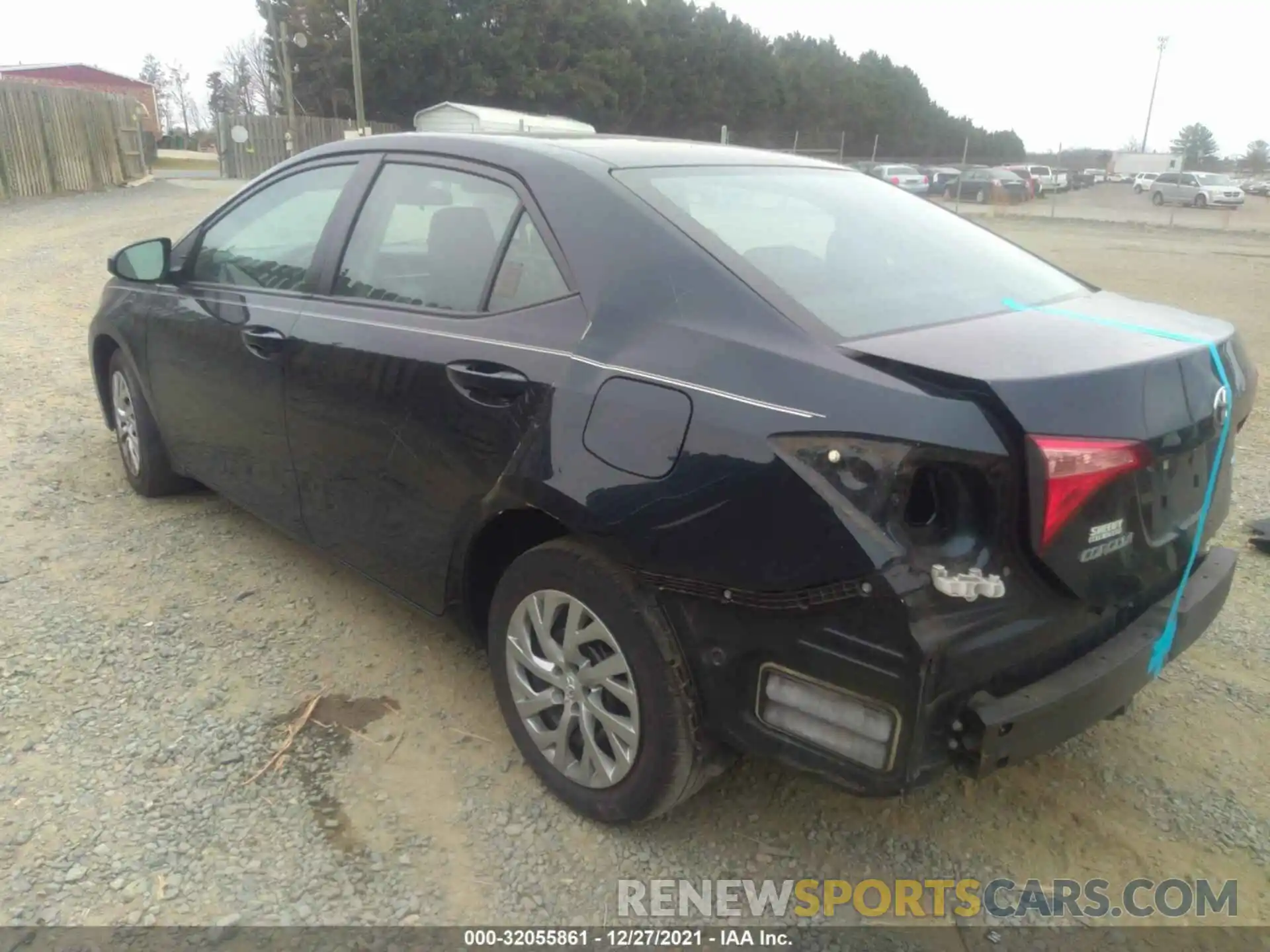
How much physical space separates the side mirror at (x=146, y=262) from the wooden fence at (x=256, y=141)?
30.4 meters

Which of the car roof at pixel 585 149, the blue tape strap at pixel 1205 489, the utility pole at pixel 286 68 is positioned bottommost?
the blue tape strap at pixel 1205 489

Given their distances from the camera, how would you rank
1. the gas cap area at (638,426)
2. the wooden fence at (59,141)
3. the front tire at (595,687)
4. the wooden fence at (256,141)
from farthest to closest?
the wooden fence at (256,141), the wooden fence at (59,141), the front tire at (595,687), the gas cap area at (638,426)

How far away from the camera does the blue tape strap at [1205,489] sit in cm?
222

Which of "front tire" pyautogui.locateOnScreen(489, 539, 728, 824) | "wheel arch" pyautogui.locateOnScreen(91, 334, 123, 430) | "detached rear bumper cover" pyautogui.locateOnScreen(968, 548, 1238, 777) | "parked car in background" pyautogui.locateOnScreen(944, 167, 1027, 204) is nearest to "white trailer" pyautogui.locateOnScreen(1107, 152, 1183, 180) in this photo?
"parked car in background" pyautogui.locateOnScreen(944, 167, 1027, 204)

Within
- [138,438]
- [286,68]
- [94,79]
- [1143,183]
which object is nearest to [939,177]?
[1143,183]

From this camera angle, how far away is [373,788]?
2.66m

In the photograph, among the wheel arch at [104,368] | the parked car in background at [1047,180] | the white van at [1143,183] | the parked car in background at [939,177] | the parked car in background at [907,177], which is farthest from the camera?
the white van at [1143,183]

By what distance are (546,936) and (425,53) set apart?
45.1 metres

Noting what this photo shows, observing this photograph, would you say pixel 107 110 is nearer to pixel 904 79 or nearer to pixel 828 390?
pixel 828 390

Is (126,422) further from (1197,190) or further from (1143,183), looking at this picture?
(1143,183)

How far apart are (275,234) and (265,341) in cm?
51

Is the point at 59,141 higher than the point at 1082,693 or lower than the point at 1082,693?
higher

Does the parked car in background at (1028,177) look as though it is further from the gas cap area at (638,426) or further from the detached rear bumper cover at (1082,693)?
the gas cap area at (638,426)

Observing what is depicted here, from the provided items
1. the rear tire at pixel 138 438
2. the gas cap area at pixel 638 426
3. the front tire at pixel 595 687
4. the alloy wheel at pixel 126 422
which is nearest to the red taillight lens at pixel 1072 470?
the gas cap area at pixel 638 426
